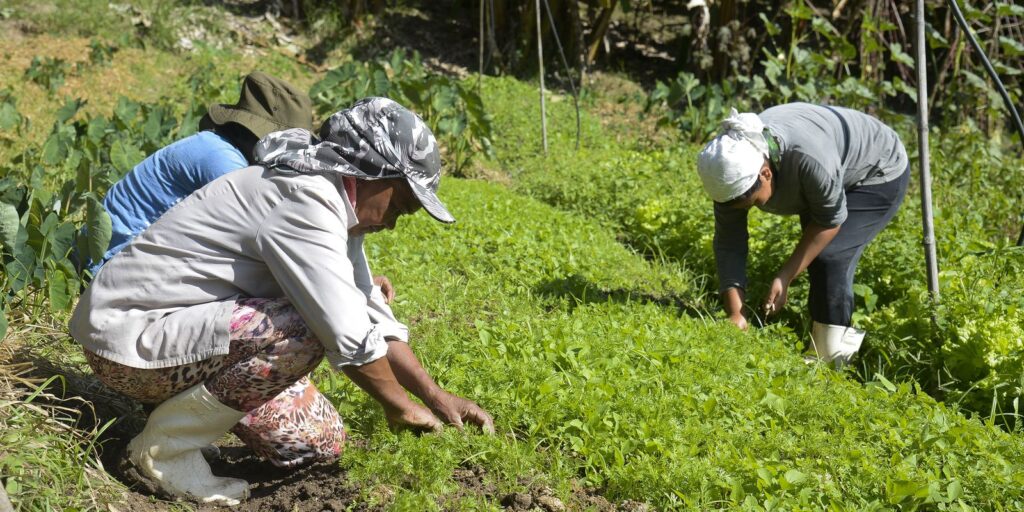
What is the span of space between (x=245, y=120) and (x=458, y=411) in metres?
1.45

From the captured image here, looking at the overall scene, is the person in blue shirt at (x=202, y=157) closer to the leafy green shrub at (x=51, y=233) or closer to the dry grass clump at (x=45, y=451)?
the leafy green shrub at (x=51, y=233)

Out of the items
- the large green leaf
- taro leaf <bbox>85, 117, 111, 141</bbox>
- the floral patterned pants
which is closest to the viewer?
the floral patterned pants

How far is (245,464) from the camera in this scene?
3.22 meters

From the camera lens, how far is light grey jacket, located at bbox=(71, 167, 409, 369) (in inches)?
99.0

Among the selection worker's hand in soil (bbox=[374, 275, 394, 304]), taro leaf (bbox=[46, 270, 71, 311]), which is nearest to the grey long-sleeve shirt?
worker's hand in soil (bbox=[374, 275, 394, 304])

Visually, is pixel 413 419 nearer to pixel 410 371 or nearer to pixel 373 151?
pixel 410 371

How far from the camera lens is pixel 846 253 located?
4285mm

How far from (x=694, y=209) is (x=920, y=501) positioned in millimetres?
3253

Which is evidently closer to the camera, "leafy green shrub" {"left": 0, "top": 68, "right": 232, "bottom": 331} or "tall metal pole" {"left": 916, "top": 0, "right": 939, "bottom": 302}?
"leafy green shrub" {"left": 0, "top": 68, "right": 232, "bottom": 331}

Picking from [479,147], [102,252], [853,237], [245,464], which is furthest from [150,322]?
[479,147]

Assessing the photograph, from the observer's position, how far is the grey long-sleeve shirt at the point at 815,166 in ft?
12.8

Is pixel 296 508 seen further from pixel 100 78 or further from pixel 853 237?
pixel 100 78

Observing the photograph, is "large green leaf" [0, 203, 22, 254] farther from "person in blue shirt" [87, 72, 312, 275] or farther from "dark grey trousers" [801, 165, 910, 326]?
"dark grey trousers" [801, 165, 910, 326]

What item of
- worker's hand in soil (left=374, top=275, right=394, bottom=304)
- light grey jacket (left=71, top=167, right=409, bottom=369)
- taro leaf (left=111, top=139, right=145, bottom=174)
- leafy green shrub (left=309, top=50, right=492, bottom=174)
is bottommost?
leafy green shrub (left=309, top=50, right=492, bottom=174)
